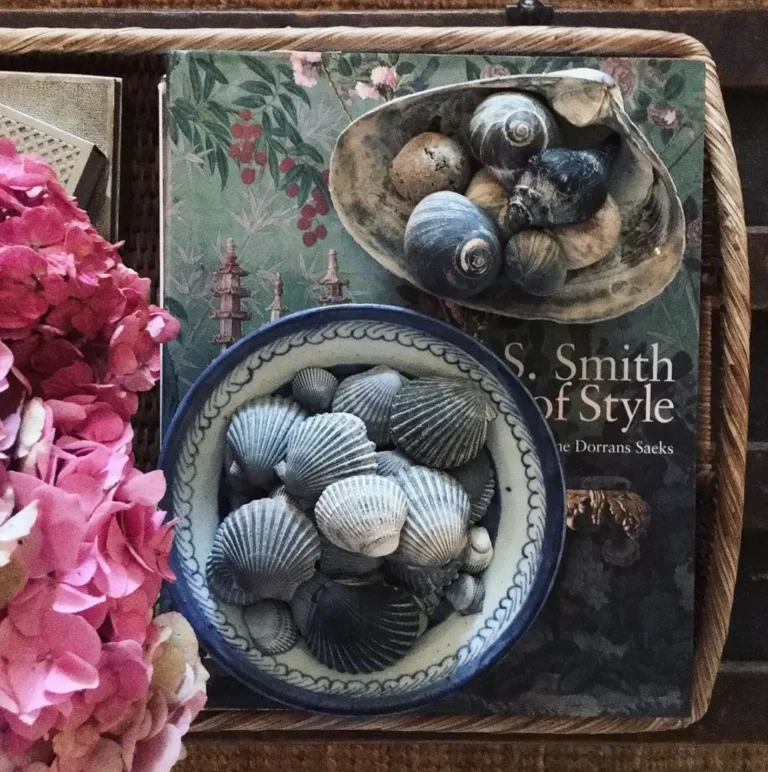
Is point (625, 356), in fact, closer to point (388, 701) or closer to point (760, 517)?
point (760, 517)

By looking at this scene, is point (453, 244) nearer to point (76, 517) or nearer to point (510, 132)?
point (510, 132)

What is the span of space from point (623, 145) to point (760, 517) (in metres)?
0.26

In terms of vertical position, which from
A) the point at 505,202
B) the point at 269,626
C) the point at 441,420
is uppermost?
the point at 505,202

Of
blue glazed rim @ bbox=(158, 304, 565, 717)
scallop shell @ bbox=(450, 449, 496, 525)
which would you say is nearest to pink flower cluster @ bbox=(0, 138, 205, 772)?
blue glazed rim @ bbox=(158, 304, 565, 717)

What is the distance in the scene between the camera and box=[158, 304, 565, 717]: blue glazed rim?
0.42m

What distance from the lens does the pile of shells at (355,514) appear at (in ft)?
1.33

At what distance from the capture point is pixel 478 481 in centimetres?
44

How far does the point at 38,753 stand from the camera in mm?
280

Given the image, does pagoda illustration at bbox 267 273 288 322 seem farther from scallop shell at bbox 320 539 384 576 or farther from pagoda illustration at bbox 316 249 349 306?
scallop shell at bbox 320 539 384 576

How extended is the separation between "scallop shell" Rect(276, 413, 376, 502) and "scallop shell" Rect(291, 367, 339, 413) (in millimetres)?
16

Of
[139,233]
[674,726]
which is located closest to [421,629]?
[674,726]

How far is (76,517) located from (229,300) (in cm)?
22

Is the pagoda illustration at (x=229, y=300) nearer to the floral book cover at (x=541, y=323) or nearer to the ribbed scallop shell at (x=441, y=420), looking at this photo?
the floral book cover at (x=541, y=323)

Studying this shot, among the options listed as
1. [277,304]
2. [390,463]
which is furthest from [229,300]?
[390,463]
